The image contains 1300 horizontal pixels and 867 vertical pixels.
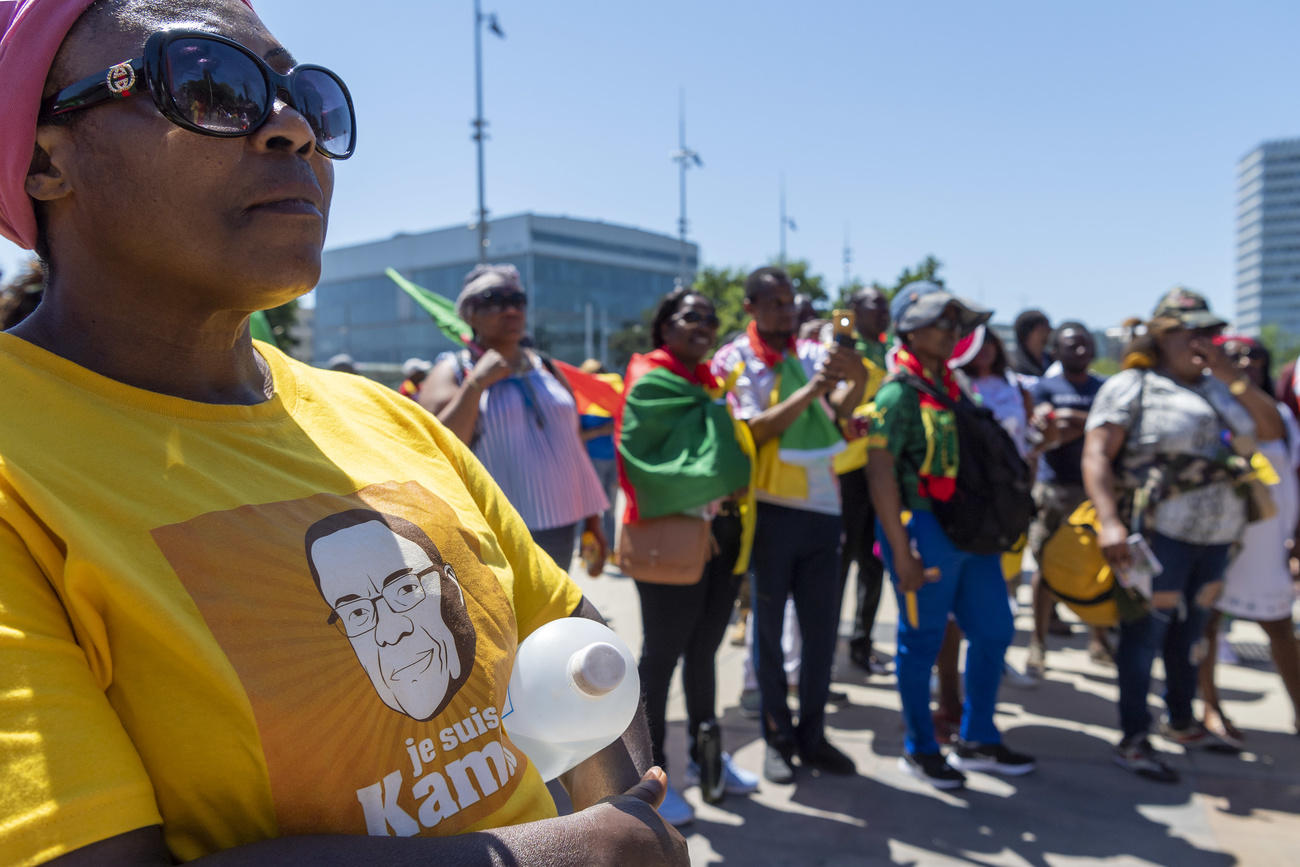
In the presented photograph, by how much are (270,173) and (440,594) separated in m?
0.56

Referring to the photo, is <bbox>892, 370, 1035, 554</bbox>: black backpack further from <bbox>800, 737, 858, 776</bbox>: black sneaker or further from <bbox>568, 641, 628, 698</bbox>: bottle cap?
<bbox>568, 641, 628, 698</bbox>: bottle cap

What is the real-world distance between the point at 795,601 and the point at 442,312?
2110mm

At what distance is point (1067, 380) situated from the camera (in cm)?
597

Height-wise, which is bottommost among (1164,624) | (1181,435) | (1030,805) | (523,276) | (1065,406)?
(1030,805)

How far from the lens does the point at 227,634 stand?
3.04 ft

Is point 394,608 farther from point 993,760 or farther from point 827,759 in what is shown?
point 993,760

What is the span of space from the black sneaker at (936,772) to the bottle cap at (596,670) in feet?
11.0

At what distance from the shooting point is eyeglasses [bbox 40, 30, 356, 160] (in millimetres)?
1042

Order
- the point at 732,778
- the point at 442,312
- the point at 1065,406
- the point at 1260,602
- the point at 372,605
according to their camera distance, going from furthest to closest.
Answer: the point at 1065,406 < the point at 1260,602 < the point at 442,312 < the point at 732,778 < the point at 372,605

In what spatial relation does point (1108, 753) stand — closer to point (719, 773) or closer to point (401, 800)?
point (719, 773)

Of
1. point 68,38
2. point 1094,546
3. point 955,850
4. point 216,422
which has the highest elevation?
point 68,38

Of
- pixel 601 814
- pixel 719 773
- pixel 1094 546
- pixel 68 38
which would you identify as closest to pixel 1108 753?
pixel 1094 546

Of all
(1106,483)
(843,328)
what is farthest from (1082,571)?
(843,328)

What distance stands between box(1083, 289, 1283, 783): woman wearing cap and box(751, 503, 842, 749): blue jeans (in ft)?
4.00
